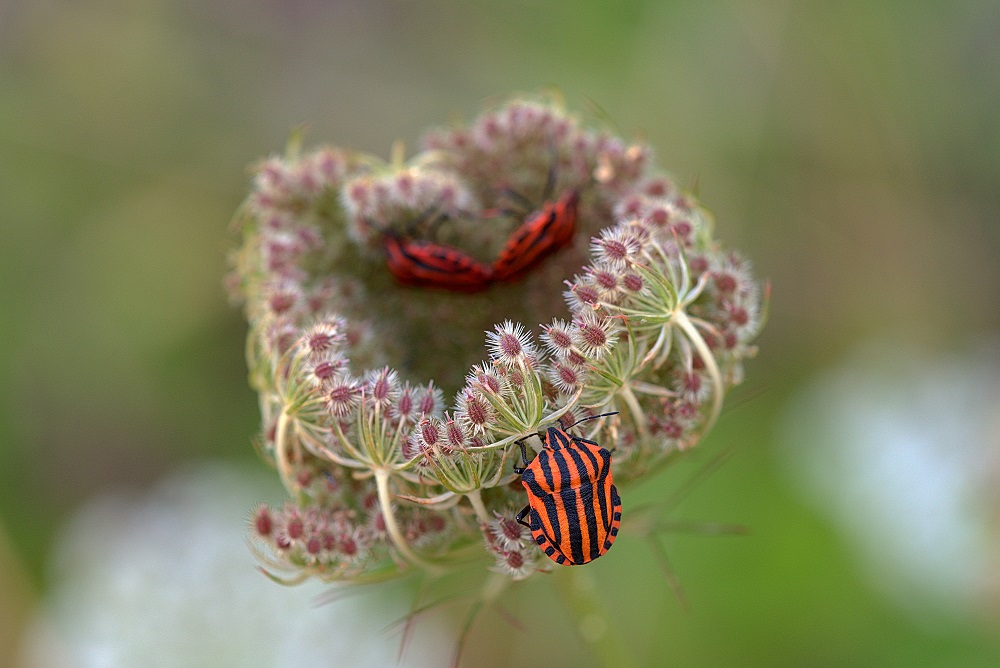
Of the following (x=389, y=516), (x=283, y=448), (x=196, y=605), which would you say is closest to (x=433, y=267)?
(x=283, y=448)

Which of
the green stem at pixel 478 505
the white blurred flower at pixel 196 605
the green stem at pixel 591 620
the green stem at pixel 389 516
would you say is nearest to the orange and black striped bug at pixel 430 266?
the green stem at pixel 389 516

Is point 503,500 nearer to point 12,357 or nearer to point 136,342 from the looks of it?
point 136,342

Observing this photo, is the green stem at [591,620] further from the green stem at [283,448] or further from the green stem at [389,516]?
the green stem at [283,448]

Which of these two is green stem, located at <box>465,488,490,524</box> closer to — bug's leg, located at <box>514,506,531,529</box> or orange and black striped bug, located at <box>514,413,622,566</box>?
bug's leg, located at <box>514,506,531,529</box>

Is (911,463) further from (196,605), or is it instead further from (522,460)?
(196,605)

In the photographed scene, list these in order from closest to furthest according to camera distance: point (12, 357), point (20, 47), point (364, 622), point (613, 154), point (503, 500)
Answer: point (503, 500)
point (613, 154)
point (364, 622)
point (12, 357)
point (20, 47)

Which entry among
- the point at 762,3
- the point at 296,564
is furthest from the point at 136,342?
the point at 762,3

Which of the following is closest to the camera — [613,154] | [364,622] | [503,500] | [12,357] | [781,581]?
[503,500]
